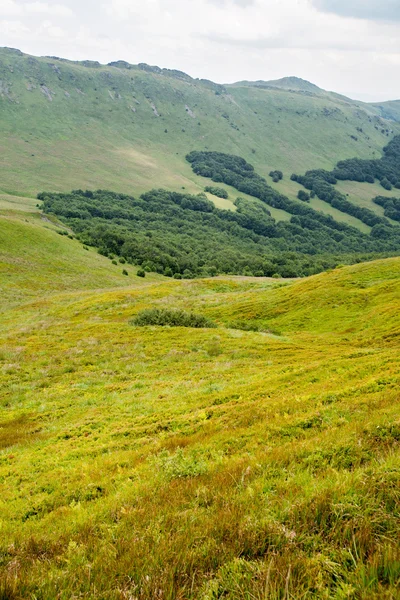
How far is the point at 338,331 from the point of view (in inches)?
1188

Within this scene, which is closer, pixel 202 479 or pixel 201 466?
pixel 202 479

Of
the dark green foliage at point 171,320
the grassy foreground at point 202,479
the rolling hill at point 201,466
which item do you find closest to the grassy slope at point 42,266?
the dark green foliage at point 171,320

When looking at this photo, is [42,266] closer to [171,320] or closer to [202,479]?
[171,320]

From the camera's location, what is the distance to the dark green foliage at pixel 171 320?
35188 millimetres

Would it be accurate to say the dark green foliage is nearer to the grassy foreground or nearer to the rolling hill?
the rolling hill

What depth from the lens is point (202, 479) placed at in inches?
273

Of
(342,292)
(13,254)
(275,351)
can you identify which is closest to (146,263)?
(13,254)

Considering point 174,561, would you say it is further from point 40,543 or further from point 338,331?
point 338,331

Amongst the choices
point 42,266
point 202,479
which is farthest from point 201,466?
point 42,266

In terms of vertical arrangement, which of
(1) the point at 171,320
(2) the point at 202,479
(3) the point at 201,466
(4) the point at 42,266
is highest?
(2) the point at 202,479

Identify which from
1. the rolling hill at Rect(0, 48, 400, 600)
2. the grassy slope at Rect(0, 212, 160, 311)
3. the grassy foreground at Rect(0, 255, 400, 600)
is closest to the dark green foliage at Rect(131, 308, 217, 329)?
the rolling hill at Rect(0, 48, 400, 600)

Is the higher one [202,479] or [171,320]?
[202,479]

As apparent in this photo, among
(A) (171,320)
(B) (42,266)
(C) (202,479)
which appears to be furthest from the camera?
(B) (42,266)

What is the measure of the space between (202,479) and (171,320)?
28.8 metres
